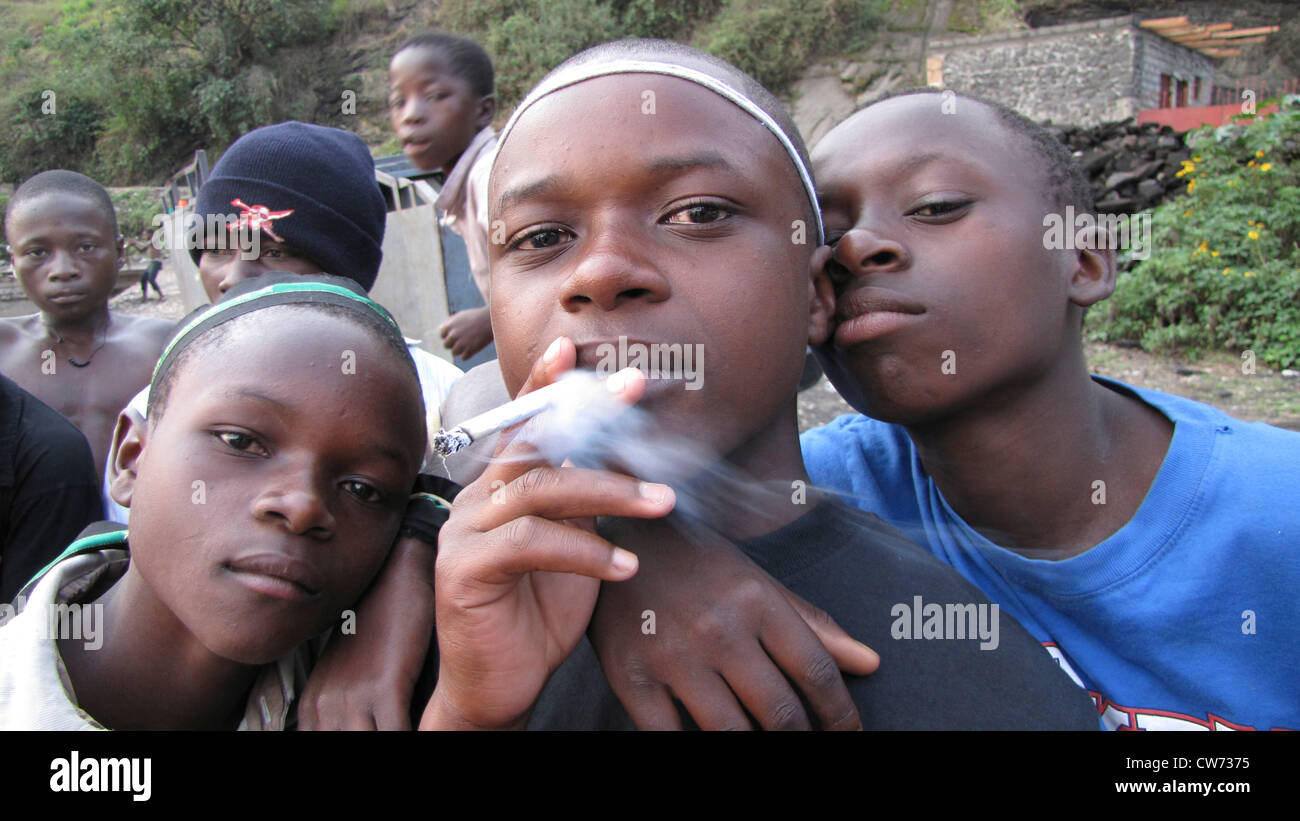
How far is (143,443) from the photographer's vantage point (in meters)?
1.72

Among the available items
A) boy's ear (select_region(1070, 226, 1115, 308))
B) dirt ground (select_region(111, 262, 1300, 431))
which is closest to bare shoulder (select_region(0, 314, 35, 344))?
boy's ear (select_region(1070, 226, 1115, 308))

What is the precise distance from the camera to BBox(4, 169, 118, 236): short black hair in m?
4.15

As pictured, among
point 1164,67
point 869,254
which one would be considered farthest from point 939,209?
point 1164,67

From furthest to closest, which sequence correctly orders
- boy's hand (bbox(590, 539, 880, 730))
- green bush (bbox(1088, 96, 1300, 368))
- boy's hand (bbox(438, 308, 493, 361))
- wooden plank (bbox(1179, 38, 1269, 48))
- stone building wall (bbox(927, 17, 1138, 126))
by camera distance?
1. wooden plank (bbox(1179, 38, 1269, 48))
2. stone building wall (bbox(927, 17, 1138, 126))
3. green bush (bbox(1088, 96, 1300, 368))
4. boy's hand (bbox(438, 308, 493, 361))
5. boy's hand (bbox(590, 539, 880, 730))

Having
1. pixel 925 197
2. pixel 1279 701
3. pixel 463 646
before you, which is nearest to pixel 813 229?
pixel 925 197

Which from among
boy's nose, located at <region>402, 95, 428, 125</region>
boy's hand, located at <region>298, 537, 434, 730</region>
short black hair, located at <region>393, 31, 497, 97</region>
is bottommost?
boy's hand, located at <region>298, 537, 434, 730</region>

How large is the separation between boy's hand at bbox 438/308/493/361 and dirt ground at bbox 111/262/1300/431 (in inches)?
150

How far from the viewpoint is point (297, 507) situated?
1.44 metres

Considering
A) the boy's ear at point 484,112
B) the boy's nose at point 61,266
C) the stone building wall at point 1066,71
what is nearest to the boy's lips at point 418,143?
the boy's ear at point 484,112

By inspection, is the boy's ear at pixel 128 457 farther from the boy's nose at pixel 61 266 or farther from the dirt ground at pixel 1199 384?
the dirt ground at pixel 1199 384

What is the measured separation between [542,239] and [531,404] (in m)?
0.37

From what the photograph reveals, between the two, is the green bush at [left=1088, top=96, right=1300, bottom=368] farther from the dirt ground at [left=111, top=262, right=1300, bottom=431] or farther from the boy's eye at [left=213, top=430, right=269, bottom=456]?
the boy's eye at [left=213, top=430, right=269, bottom=456]

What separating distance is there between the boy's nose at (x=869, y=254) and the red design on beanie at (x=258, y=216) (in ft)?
6.00

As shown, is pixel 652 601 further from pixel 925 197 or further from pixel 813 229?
pixel 925 197
